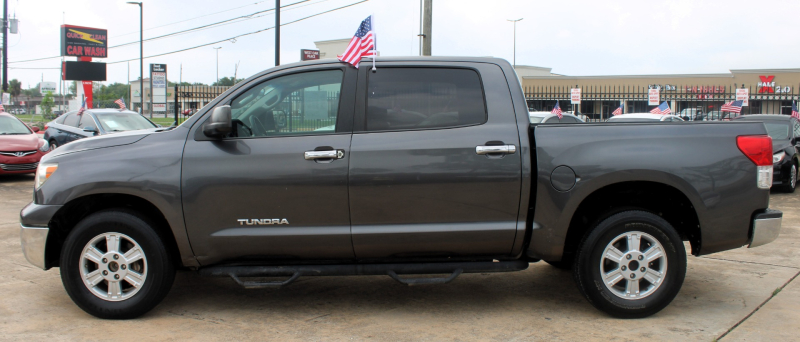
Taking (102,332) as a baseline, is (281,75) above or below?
above

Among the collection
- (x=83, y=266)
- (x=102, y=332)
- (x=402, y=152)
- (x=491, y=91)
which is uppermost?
(x=491, y=91)

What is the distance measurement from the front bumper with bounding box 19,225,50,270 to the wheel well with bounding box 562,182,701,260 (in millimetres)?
3644

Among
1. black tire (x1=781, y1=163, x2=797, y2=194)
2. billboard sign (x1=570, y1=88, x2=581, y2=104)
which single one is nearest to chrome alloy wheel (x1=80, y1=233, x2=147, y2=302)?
black tire (x1=781, y1=163, x2=797, y2=194)

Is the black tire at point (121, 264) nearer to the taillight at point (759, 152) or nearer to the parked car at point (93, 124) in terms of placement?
the taillight at point (759, 152)

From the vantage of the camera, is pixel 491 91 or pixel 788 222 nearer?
pixel 491 91

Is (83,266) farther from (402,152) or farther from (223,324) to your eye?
(402,152)

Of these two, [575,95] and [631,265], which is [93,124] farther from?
[575,95]

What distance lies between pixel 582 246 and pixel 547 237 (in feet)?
0.87

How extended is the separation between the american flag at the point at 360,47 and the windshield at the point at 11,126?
39.6 feet

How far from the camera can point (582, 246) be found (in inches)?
180

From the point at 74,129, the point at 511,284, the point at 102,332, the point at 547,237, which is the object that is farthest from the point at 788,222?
the point at 74,129

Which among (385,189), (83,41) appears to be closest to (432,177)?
(385,189)

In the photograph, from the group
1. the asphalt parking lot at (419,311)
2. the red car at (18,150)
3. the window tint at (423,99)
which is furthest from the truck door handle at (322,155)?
the red car at (18,150)

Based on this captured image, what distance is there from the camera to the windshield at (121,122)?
15758mm
